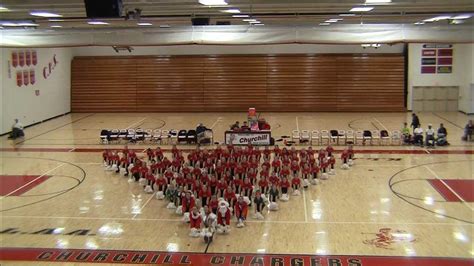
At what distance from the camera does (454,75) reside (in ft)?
119

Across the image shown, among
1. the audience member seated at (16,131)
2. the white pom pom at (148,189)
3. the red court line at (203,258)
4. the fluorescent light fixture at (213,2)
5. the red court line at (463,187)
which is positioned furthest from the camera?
the audience member seated at (16,131)

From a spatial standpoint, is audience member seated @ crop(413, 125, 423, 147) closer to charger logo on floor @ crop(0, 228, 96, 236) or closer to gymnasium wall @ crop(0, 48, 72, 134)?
charger logo on floor @ crop(0, 228, 96, 236)

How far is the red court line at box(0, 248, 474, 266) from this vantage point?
469 inches

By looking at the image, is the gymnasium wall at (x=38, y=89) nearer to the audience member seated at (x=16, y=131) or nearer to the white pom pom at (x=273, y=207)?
the audience member seated at (x=16, y=131)

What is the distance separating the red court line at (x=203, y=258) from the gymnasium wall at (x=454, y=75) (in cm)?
2588

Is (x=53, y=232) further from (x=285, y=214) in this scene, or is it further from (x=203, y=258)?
(x=285, y=214)

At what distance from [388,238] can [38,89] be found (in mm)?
26588

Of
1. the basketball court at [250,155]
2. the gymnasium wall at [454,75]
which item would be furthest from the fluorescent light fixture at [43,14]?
the gymnasium wall at [454,75]

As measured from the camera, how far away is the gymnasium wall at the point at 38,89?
29.3 m

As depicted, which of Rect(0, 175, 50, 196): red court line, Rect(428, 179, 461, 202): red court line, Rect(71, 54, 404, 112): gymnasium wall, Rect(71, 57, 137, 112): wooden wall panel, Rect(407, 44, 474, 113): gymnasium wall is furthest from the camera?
Rect(71, 57, 137, 112): wooden wall panel

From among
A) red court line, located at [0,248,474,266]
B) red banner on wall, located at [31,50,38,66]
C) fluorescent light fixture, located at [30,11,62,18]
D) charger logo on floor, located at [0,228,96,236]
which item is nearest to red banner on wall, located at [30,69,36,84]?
red banner on wall, located at [31,50,38,66]

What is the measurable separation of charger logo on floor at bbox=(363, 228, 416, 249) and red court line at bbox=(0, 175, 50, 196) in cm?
1218

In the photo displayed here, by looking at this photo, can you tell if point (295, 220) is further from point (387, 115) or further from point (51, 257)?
point (387, 115)

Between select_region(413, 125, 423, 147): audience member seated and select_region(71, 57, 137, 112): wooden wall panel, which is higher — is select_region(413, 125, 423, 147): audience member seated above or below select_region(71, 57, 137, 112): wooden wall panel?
below
